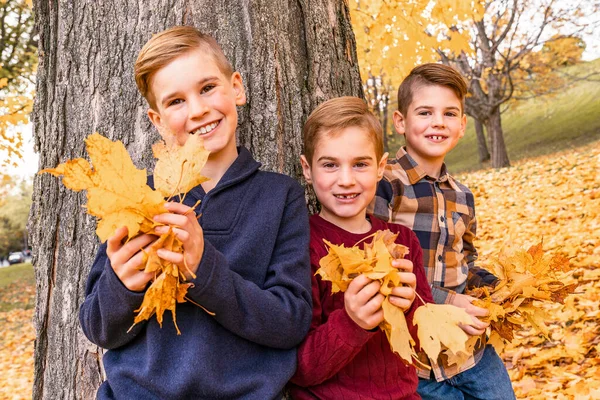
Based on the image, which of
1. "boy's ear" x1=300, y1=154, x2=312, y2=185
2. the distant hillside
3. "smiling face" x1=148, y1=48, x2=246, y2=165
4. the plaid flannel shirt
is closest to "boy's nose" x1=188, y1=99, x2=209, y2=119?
"smiling face" x1=148, y1=48, x2=246, y2=165

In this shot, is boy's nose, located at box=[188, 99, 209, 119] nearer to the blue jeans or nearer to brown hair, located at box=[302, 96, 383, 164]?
brown hair, located at box=[302, 96, 383, 164]

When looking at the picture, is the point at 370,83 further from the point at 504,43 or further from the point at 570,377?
the point at 570,377

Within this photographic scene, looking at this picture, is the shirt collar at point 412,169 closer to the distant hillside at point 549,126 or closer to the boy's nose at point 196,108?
the boy's nose at point 196,108

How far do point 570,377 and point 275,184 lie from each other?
2512mm

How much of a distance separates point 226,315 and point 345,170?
0.63 m

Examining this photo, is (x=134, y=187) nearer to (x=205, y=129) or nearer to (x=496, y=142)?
(x=205, y=129)

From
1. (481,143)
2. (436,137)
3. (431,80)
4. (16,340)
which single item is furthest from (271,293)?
(481,143)

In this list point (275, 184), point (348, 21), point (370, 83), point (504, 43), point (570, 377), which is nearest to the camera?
point (275, 184)

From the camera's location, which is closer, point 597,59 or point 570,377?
point 570,377

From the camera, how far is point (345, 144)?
1661 millimetres

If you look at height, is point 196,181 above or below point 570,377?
above

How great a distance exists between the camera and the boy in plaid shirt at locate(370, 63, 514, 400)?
6.64ft

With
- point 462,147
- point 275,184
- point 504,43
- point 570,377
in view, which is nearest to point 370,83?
point 504,43

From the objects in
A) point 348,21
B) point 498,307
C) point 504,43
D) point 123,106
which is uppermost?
point 504,43
